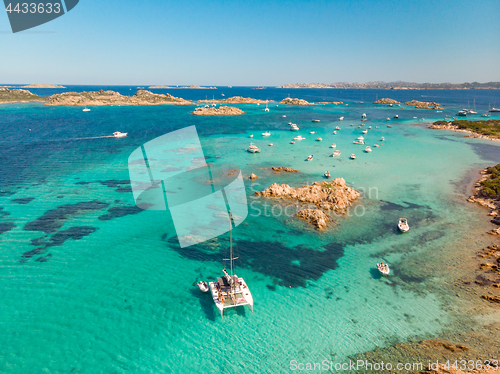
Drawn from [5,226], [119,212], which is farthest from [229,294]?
[5,226]

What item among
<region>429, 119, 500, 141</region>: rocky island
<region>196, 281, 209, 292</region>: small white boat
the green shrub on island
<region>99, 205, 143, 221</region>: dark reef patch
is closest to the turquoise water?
<region>99, 205, 143, 221</region>: dark reef patch

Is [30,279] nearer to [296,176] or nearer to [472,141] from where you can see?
[296,176]

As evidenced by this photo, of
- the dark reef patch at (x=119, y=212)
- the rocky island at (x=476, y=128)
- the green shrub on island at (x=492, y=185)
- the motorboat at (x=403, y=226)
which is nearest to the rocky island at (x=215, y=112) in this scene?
the rocky island at (x=476, y=128)

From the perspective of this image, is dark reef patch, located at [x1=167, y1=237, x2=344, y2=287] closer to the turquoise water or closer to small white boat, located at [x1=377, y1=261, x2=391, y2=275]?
the turquoise water

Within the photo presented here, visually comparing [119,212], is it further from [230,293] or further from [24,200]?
[230,293]

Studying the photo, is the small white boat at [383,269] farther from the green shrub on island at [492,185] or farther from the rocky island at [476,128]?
the rocky island at [476,128]

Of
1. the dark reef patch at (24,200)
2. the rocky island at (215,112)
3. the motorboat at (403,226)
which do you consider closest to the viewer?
the motorboat at (403,226)

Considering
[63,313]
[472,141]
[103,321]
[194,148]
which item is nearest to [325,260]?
[103,321]
